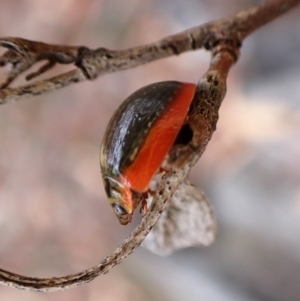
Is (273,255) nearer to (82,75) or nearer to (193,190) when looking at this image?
(193,190)

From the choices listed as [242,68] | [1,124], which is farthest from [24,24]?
[242,68]

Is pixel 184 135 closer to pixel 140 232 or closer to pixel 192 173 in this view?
pixel 140 232

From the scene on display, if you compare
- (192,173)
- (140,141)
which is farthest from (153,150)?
(192,173)

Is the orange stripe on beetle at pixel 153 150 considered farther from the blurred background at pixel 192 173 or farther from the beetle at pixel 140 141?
the blurred background at pixel 192 173

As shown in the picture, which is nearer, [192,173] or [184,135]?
[184,135]

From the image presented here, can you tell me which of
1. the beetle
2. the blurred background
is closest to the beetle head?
the beetle

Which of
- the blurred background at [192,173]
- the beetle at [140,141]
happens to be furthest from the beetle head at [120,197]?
the blurred background at [192,173]

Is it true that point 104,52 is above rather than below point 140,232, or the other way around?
above
